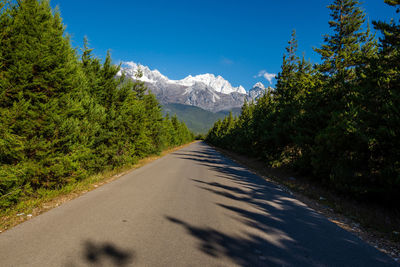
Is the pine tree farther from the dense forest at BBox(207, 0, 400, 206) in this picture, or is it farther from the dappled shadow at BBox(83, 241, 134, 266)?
the dappled shadow at BBox(83, 241, 134, 266)

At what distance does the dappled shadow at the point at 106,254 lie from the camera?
9.63ft

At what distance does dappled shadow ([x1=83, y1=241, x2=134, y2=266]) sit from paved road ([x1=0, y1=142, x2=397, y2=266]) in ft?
0.05

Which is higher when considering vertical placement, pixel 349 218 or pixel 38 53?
pixel 38 53

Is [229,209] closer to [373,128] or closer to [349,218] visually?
[349,218]

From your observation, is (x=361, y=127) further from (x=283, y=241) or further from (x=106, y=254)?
(x=106, y=254)

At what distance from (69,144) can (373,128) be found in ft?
34.7

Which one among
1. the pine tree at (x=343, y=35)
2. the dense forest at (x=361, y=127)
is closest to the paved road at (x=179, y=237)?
the dense forest at (x=361, y=127)

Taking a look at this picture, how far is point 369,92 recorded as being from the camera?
23.3 feet

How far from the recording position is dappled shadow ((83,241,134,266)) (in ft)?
9.63

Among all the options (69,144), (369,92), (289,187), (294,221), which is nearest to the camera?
(294,221)

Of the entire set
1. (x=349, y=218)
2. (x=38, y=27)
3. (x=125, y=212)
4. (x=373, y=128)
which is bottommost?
(x=125, y=212)

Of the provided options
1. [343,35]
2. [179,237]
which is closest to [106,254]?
[179,237]

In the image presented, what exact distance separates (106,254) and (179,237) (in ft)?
4.36

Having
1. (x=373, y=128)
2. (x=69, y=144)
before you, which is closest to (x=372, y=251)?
(x=373, y=128)
